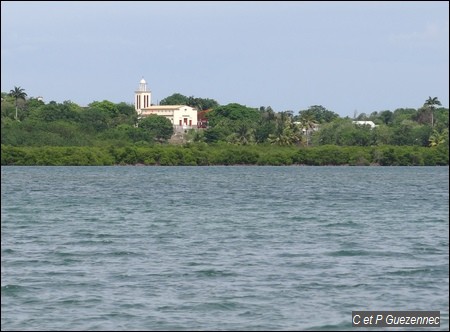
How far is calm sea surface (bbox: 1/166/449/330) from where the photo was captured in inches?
753

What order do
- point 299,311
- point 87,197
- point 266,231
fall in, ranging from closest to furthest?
point 299,311 → point 266,231 → point 87,197

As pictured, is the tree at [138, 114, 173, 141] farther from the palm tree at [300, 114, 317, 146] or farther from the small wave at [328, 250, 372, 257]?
the small wave at [328, 250, 372, 257]

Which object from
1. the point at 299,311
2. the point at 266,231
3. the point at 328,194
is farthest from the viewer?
the point at 328,194

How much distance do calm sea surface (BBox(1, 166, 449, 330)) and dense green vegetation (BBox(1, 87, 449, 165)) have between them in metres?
75.0

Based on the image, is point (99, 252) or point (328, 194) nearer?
point (99, 252)

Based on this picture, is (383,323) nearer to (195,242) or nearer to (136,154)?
(195,242)

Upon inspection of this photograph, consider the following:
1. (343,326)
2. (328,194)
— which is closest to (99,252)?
(343,326)

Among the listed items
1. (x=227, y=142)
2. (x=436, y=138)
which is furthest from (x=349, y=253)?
(x=227, y=142)

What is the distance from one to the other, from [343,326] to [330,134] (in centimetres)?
13478

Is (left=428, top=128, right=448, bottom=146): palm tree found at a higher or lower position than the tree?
lower

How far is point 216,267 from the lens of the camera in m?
25.5

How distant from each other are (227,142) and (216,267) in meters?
133

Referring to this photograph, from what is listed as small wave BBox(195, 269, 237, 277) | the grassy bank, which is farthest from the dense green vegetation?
small wave BBox(195, 269, 237, 277)

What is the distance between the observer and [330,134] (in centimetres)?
15188
